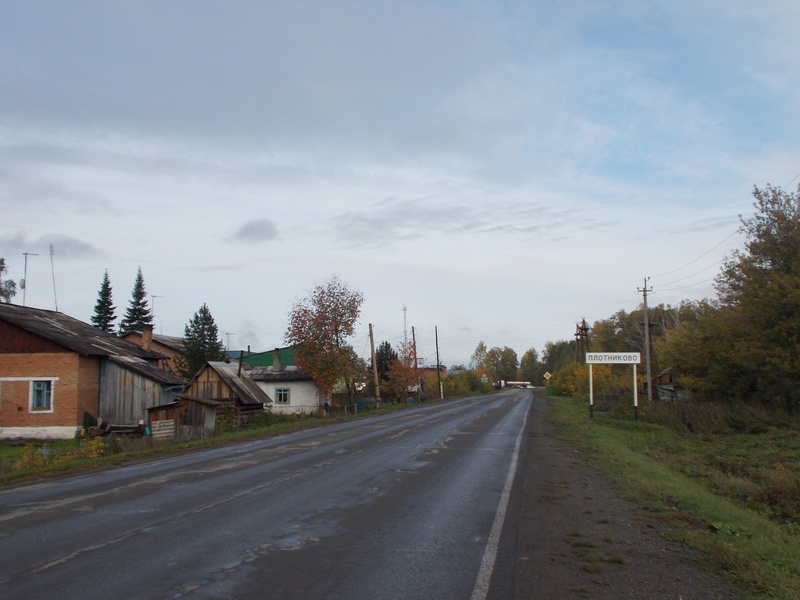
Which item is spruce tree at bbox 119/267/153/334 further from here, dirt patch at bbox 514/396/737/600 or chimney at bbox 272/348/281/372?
dirt patch at bbox 514/396/737/600

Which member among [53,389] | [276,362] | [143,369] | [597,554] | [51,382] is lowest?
[597,554]

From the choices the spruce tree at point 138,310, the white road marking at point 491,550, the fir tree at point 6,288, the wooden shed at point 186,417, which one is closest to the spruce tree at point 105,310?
the spruce tree at point 138,310

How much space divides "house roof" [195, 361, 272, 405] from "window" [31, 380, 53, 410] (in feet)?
29.4

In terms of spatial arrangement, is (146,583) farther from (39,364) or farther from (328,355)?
(328,355)

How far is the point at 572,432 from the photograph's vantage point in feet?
79.3

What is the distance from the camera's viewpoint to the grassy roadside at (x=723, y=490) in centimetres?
650

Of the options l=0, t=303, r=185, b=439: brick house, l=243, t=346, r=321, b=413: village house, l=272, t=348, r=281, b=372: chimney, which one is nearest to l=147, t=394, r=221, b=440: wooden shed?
l=0, t=303, r=185, b=439: brick house

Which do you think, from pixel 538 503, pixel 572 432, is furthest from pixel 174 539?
pixel 572 432

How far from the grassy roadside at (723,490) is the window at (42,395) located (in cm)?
2464

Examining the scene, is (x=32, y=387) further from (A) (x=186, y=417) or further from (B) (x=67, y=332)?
(A) (x=186, y=417)

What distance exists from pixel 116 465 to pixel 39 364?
64.9ft

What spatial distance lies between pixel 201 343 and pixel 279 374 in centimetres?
732

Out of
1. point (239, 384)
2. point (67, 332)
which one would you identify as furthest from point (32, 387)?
point (239, 384)

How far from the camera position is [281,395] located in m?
56.2
